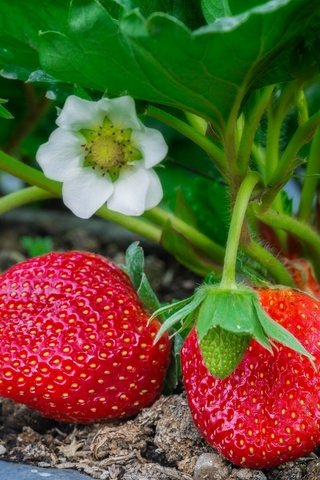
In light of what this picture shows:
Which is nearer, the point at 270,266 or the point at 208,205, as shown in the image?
the point at 270,266

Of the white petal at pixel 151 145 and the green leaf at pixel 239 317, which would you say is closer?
the green leaf at pixel 239 317

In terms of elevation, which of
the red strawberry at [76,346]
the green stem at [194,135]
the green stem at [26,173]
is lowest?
the red strawberry at [76,346]

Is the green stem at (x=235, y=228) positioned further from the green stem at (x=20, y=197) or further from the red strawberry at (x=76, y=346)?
the green stem at (x=20, y=197)

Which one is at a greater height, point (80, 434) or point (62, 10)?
point (62, 10)

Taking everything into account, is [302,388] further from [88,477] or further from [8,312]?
[8,312]

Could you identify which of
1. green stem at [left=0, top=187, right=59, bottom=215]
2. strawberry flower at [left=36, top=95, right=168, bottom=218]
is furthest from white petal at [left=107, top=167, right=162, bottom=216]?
green stem at [left=0, top=187, right=59, bottom=215]

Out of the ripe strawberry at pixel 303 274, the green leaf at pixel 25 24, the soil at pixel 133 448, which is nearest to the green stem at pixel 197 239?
the ripe strawberry at pixel 303 274

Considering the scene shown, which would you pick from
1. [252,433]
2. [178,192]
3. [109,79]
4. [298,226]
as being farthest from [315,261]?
[109,79]
